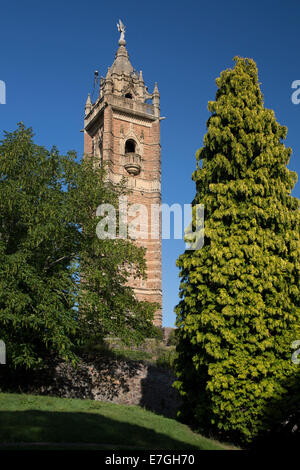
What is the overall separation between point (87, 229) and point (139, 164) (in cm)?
2503

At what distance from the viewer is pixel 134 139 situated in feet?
138

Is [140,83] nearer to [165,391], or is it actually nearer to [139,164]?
[139,164]

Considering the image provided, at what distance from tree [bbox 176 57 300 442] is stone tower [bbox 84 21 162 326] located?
961 inches

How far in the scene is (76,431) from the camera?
950 centimetres

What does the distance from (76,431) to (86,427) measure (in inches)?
18.2

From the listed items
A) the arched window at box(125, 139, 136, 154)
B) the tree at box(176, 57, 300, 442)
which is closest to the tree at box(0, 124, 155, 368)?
the tree at box(176, 57, 300, 442)

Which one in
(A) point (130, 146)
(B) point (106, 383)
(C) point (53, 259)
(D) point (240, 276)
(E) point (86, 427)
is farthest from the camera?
(A) point (130, 146)

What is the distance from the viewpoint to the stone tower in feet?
128
